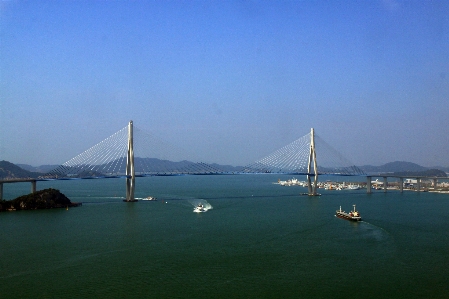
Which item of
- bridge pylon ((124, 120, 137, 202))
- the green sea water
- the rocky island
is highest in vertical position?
bridge pylon ((124, 120, 137, 202))

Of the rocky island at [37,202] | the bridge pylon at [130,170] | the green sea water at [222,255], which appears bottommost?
the green sea water at [222,255]

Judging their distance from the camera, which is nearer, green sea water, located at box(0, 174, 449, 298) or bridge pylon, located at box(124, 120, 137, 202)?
green sea water, located at box(0, 174, 449, 298)

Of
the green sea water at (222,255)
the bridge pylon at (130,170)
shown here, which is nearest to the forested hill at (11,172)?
the bridge pylon at (130,170)

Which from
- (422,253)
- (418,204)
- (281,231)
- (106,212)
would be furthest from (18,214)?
(418,204)

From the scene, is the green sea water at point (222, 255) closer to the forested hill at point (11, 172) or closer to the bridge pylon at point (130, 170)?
the bridge pylon at point (130, 170)

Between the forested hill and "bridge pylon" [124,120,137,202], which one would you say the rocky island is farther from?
the forested hill

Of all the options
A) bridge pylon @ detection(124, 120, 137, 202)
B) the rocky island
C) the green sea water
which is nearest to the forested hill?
the rocky island

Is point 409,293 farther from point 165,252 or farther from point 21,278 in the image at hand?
point 21,278
